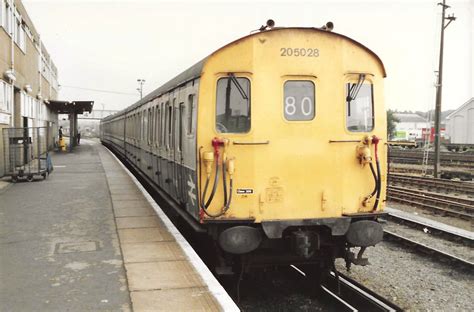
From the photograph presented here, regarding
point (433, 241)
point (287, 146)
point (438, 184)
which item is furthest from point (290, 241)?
point (438, 184)

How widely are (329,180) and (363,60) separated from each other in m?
1.74

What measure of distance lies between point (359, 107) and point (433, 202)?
9474 millimetres

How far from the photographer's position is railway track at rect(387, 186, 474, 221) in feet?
43.4

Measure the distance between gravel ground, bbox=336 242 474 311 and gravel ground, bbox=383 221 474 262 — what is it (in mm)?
785

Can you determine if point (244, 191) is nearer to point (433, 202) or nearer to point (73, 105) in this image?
point (433, 202)

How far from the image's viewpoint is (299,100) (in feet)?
21.4

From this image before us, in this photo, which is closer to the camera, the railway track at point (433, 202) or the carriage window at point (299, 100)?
the carriage window at point (299, 100)

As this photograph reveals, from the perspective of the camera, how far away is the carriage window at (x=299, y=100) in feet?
21.2

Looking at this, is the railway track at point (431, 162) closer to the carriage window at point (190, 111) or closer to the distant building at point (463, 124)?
the carriage window at point (190, 111)

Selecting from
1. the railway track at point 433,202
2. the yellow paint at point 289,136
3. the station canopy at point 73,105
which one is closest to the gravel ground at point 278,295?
the yellow paint at point 289,136

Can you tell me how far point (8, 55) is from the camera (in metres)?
18.2

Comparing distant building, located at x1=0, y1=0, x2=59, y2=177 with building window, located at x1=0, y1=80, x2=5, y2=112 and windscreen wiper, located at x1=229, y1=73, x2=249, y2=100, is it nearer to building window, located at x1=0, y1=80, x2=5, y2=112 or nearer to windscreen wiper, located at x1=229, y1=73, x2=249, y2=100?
building window, located at x1=0, y1=80, x2=5, y2=112

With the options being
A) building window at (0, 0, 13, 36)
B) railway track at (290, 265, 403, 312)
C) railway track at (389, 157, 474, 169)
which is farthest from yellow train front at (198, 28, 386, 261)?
railway track at (389, 157, 474, 169)

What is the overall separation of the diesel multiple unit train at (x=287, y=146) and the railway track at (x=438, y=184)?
11961 mm
